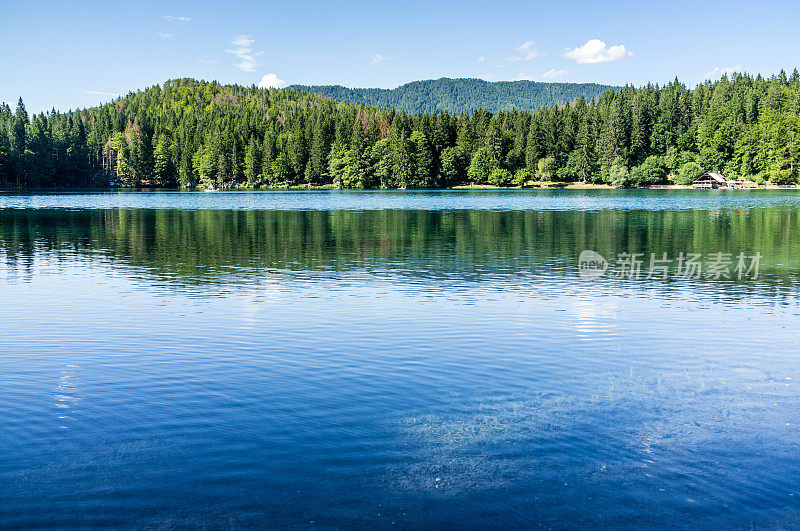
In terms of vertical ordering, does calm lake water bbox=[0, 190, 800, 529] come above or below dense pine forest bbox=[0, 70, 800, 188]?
below

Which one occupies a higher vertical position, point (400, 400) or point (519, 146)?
point (519, 146)

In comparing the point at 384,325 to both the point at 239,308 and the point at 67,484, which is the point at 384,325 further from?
the point at 67,484

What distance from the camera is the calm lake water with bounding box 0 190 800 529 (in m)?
9.02

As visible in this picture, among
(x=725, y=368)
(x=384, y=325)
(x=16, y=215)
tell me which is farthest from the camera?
(x=16, y=215)

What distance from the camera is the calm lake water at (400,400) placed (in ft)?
29.6

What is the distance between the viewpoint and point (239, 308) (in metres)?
22.7

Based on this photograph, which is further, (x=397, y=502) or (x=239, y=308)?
(x=239, y=308)

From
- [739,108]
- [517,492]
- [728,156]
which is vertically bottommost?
[517,492]

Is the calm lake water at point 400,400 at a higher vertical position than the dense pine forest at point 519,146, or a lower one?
lower

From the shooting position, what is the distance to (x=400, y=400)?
42.7ft

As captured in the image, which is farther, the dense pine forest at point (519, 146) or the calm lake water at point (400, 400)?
the dense pine forest at point (519, 146)

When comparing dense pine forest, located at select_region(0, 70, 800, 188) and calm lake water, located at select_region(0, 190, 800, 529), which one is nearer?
calm lake water, located at select_region(0, 190, 800, 529)

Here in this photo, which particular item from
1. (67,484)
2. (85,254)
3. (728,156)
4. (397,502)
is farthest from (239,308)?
(728,156)

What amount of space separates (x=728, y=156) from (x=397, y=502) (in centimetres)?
18507
